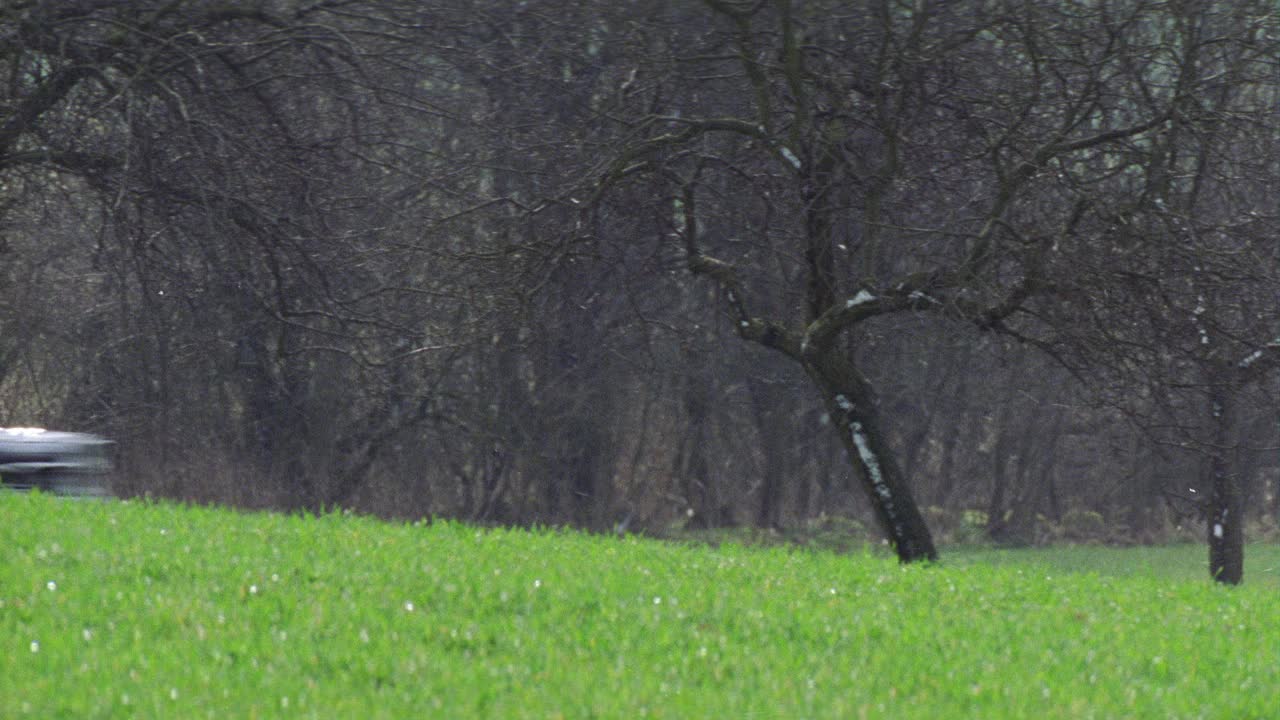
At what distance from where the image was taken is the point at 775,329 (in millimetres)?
15477

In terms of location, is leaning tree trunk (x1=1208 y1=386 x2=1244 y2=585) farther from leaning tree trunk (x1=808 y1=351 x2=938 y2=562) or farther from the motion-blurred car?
the motion-blurred car

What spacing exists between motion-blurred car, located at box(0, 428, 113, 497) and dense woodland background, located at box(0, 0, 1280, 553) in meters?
1.97

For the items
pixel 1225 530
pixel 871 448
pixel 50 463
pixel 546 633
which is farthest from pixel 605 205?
pixel 546 633

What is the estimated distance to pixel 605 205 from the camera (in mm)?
15852

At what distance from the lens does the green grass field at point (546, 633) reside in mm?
6410

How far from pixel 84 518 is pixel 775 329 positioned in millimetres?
7108

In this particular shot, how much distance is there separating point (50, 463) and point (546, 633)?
240 inches

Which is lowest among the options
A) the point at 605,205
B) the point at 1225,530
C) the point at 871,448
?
the point at 1225,530

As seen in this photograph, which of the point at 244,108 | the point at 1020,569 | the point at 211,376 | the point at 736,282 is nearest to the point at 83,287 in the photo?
the point at 211,376

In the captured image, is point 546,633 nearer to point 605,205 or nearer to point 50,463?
point 50,463

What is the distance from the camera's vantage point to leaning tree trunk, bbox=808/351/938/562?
14750mm

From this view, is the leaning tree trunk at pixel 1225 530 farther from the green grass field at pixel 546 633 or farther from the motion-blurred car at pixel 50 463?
the motion-blurred car at pixel 50 463

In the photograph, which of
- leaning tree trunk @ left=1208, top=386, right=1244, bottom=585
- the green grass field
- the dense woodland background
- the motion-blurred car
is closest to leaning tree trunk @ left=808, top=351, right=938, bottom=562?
the dense woodland background

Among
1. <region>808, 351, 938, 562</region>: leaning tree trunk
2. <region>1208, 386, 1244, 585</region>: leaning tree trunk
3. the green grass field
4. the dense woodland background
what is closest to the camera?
the green grass field
